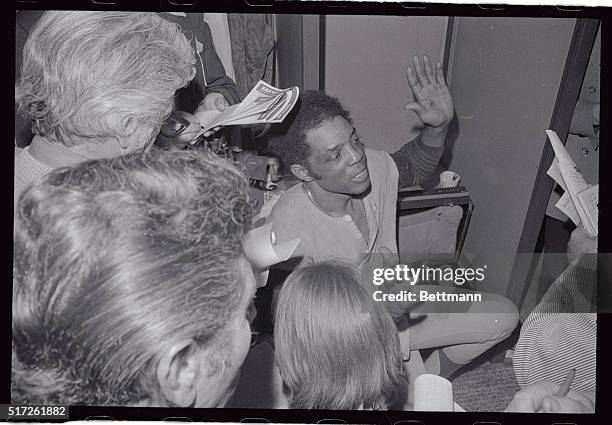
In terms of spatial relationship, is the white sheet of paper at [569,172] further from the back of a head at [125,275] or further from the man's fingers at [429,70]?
the back of a head at [125,275]

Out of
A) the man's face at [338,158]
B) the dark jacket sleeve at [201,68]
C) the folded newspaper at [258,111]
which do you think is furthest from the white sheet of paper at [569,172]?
the dark jacket sleeve at [201,68]

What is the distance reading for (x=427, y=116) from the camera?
1315 mm

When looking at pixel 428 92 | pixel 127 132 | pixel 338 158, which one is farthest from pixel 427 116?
pixel 127 132

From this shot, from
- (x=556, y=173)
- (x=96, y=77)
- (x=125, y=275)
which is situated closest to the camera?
(x=125, y=275)

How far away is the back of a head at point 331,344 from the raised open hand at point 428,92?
30 centimetres

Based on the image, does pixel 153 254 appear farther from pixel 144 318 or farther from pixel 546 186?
pixel 546 186

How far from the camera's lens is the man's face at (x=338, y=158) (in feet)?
4.21

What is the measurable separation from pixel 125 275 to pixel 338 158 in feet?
1.29

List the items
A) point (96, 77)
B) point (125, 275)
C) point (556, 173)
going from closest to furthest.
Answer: point (125, 275) < point (96, 77) < point (556, 173)

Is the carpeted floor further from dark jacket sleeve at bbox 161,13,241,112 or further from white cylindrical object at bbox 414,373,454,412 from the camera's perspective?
dark jacket sleeve at bbox 161,13,241,112

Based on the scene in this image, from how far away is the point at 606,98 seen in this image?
4.34 ft

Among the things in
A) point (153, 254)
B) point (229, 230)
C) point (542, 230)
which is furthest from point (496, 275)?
point (153, 254)

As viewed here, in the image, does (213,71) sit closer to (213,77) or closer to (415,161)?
(213,77)

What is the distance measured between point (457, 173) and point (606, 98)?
28 centimetres
